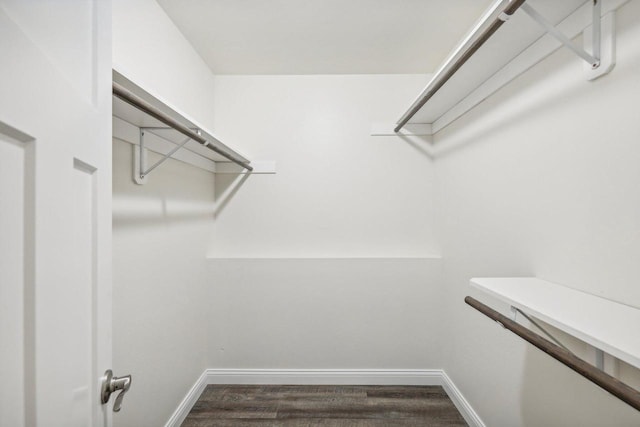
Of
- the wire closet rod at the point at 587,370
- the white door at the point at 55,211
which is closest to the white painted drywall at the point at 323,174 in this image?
the wire closet rod at the point at 587,370

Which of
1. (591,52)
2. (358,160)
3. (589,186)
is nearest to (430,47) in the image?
Result: (358,160)

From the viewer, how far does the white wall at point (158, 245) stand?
1.32 metres

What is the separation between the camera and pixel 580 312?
83cm

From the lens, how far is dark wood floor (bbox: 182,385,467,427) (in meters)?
1.88

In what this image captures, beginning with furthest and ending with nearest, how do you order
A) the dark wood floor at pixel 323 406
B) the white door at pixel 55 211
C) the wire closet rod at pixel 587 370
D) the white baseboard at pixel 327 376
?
the white baseboard at pixel 327 376
the dark wood floor at pixel 323 406
the wire closet rod at pixel 587 370
the white door at pixel 55 211

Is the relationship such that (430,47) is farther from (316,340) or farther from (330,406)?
(330,406)

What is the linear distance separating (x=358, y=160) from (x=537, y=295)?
1.56 meters

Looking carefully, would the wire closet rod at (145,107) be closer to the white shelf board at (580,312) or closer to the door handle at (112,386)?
the door handle at (112,386)

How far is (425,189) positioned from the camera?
2.35 meters

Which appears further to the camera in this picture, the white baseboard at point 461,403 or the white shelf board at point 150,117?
the white baseboard at point 461,403

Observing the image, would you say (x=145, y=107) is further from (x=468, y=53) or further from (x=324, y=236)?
(x=324, y=236)

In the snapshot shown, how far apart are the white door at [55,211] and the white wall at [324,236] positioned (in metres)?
1.64

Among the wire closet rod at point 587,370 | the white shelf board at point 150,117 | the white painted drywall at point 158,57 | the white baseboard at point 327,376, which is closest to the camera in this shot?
the wire closet rod at point 587,370

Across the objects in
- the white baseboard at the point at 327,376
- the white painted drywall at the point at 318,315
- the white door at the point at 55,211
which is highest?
the white door at the point at 55,211
